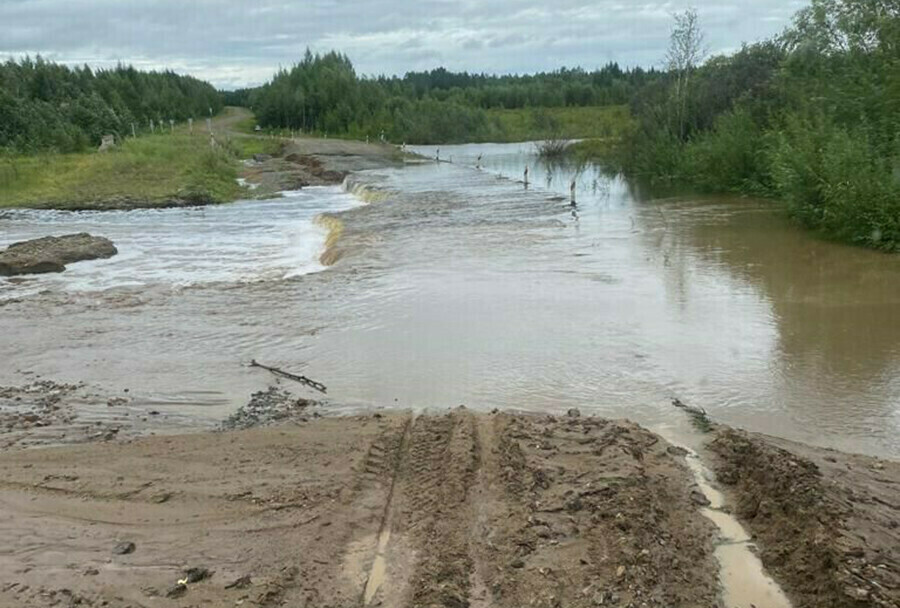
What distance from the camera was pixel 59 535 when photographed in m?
5.05

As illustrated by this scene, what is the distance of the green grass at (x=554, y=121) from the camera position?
2557 inches

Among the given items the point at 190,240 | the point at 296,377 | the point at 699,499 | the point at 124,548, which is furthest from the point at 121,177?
the point at 699,499

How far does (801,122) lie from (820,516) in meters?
18.7

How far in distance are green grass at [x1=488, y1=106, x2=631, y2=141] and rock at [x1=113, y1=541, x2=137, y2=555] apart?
56637 mm

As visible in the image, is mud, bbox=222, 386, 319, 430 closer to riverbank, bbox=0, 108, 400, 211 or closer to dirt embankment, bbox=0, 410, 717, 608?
dirt embankment, bbox=0, 410, 717, 608

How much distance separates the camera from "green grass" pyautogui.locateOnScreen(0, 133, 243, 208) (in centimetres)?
3034

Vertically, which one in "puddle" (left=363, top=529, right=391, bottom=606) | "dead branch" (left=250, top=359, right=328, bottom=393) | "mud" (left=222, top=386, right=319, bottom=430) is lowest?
"dead branch" (left=250, top=359, right=328, bottom=393)

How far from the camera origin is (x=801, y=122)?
69.6ft

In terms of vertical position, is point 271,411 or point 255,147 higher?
point 255,147

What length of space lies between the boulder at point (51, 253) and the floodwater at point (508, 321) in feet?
2.10

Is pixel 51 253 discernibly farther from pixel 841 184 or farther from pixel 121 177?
pixel 121 177

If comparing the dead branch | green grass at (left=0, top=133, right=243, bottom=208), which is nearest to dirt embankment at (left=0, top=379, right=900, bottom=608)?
the dead branch

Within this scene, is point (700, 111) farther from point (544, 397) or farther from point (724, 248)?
point (544, 397)

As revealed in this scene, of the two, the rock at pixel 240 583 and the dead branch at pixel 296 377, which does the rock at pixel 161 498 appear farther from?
the dead branch at pixel 296 377
